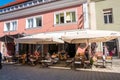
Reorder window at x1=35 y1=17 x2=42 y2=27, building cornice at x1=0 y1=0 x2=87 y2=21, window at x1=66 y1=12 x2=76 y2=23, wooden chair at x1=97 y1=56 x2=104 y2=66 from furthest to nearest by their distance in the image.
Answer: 1. window at x1=35 y1=17 x2=42 y2=27
2. window at x1=66 y1=12 x2=76 y2=23
3. building cornice at x1=0 y1=0 x2=87 y2=21
4. wooden chair at x1=97 y1=56 x2=104 y2=66

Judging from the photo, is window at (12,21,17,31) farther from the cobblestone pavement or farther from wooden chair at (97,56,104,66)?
wooden chair at (97,56,104,66)

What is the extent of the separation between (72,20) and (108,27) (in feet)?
14.2

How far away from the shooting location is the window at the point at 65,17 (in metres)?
19.7

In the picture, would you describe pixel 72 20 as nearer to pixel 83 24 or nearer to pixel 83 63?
pixel 83 24

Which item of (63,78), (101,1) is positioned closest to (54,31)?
(101,1)

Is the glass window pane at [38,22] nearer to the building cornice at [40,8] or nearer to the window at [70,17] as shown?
the building cornice at [40,8]

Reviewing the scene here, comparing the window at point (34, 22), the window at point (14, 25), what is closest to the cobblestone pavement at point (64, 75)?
the window at point (34, 22)

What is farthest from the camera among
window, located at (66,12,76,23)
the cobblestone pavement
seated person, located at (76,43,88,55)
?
window, located at (66,12,76,23)

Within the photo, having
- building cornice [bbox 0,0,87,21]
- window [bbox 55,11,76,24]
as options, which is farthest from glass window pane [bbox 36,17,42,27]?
window [bbox 55,11,76,24]

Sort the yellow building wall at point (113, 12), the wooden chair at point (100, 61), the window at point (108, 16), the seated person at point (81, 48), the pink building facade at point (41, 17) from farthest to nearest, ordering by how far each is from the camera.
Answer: the pink building facade at point (41, 17) < the seated person at point (81, 48) < the window at point (108, 16) < the yellow building wall at point (113, 12) < the wooden chair at point (100, 61)

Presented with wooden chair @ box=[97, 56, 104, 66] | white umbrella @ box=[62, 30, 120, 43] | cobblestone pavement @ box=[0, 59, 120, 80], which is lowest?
cobblestone pavement @ box=[0, 59, 120, 80]

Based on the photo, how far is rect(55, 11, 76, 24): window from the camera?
19.7m

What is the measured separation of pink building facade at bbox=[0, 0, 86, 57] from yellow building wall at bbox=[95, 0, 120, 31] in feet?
5.78

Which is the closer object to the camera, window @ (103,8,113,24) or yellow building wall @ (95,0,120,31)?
yellow building wall @ (95,0,120,31)
